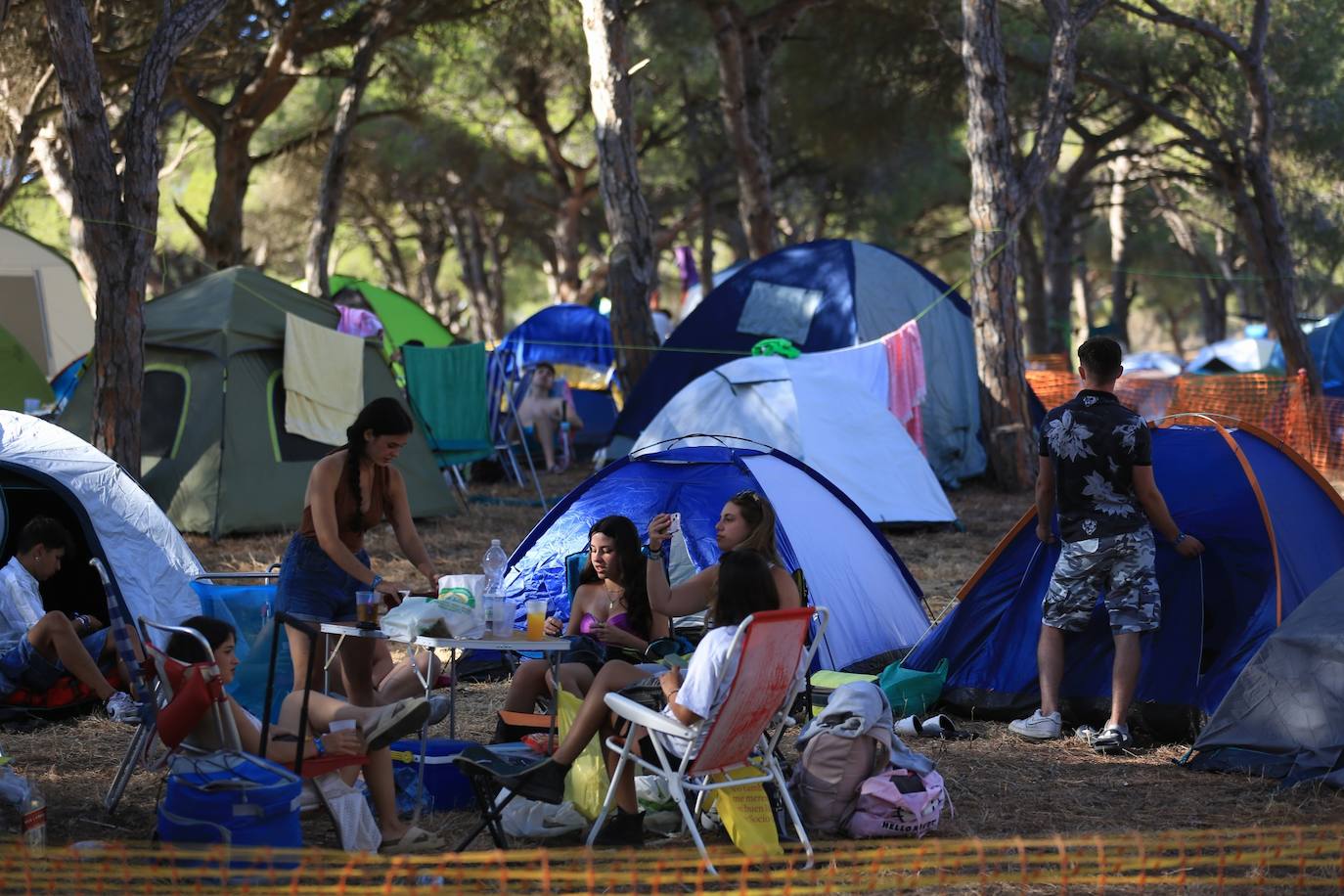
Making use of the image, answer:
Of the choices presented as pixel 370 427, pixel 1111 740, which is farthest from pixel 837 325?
pixel 370 427

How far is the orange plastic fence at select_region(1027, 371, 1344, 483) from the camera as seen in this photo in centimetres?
1320

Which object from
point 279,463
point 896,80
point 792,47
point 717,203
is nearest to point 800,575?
point 279,463

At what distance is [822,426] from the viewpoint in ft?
33.1

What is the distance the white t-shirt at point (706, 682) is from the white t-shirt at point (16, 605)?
3.18 meters

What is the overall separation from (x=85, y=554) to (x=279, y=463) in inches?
142

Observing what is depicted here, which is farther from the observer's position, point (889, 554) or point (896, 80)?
point (896, 80)

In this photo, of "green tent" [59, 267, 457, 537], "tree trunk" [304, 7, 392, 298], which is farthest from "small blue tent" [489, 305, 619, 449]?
"green tent" [59, 267, 457, 537]

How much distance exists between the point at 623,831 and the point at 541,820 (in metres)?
0.28

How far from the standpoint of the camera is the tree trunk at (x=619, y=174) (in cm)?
1191

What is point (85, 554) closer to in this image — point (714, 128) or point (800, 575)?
point (800, 575)

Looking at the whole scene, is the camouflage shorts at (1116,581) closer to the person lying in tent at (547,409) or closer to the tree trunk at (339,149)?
the person lying in tent at (547,409)

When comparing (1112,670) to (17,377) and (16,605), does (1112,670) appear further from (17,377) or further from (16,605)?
(17,377)

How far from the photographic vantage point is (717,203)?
87.5 ft

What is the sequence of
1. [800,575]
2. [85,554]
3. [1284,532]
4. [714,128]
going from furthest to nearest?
[714,128]
[85,554]
[1284,532]
[800,575]
